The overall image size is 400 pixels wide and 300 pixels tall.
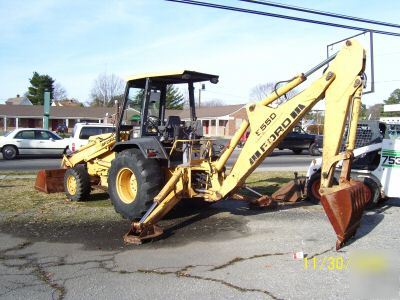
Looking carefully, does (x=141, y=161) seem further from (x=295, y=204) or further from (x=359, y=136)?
(x=359, y=136)

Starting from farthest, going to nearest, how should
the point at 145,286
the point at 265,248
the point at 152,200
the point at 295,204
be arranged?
the point at 295,204
the point at 152,200
the point at 265,248
the point at 145,286

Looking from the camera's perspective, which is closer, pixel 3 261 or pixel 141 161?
pixel 3 261

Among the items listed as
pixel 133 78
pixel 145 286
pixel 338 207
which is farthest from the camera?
pixel 133 78

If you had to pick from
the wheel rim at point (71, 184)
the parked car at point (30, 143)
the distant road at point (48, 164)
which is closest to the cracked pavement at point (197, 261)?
the wheel rim at point (71, 184)

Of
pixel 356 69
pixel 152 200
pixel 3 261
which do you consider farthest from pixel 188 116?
pixel 3 261

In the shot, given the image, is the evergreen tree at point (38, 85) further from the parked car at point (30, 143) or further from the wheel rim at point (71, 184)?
the wheel rim at point (71, 184)

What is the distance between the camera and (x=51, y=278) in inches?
207

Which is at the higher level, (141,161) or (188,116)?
(188,116)

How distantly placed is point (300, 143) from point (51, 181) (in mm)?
19401

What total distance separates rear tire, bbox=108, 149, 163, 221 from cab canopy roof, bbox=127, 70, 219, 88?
1.33 metres

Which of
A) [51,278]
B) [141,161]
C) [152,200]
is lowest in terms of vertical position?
[51,278]

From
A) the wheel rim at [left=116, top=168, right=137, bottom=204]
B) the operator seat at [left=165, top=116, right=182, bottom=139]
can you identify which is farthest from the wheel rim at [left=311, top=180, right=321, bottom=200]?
the wheel rim at [left=116, top=168, right=137, bottom=204]

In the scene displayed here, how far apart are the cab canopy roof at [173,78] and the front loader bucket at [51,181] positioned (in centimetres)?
365

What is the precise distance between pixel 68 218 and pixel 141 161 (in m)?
1.93
